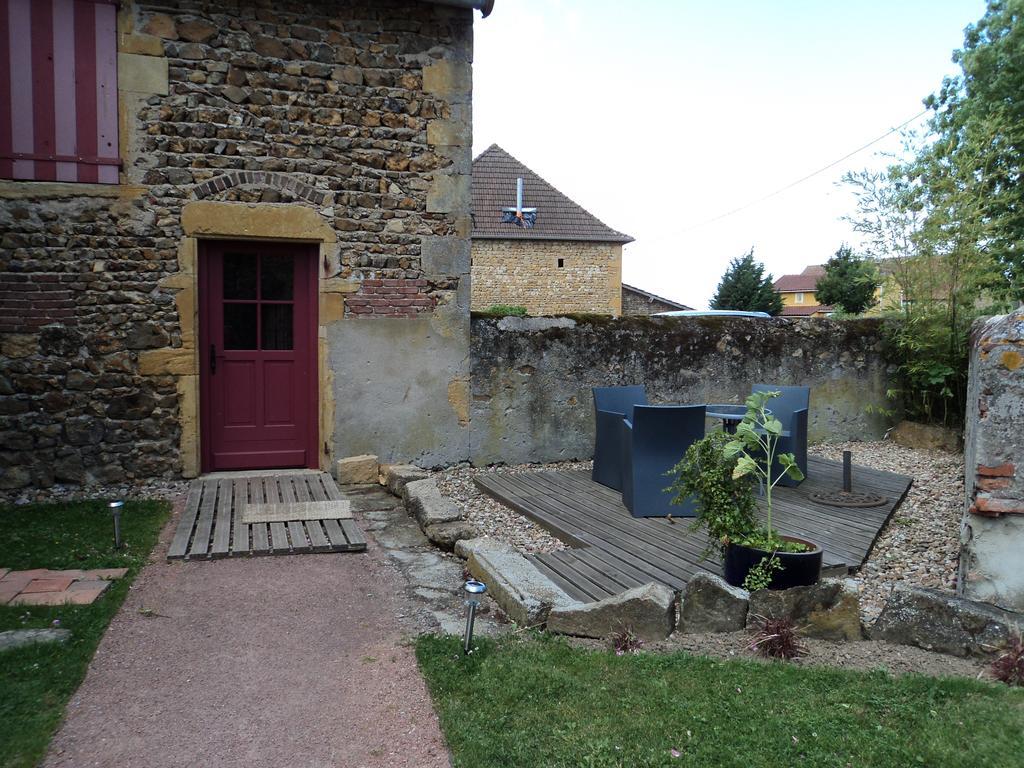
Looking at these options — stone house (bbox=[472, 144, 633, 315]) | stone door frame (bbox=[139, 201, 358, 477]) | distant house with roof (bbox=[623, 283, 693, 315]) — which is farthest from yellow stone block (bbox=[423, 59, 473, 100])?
distant house with roof (bbox=[623, 283, 693, 315])

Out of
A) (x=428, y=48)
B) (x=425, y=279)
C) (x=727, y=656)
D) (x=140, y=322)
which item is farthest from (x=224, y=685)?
(x=428, y=48)

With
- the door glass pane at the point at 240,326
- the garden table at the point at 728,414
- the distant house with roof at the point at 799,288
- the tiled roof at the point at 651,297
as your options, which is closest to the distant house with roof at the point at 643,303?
the tiled roof at the point at 651,297

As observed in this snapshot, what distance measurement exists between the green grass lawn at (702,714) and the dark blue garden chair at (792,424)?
3.48 m

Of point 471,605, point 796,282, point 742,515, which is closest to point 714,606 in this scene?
point 742,515

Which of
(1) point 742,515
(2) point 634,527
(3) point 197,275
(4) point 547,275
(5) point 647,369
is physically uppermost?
(4) point 547,275

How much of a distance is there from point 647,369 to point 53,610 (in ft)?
18.3

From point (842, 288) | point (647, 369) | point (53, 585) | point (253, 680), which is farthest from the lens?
point (842, 288)

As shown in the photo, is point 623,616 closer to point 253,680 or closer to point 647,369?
point 253,680

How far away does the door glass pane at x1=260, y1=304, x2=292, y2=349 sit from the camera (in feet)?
20.7

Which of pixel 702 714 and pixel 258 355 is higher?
pixel 258 355

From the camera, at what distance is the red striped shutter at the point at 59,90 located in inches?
216

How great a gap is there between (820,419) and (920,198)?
2.56 metres

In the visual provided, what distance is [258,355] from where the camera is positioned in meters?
6.29

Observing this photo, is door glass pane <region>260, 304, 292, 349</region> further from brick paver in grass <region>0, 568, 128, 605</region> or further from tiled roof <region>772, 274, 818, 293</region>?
tiled roof <region>772, 274, 818, 293</region>
